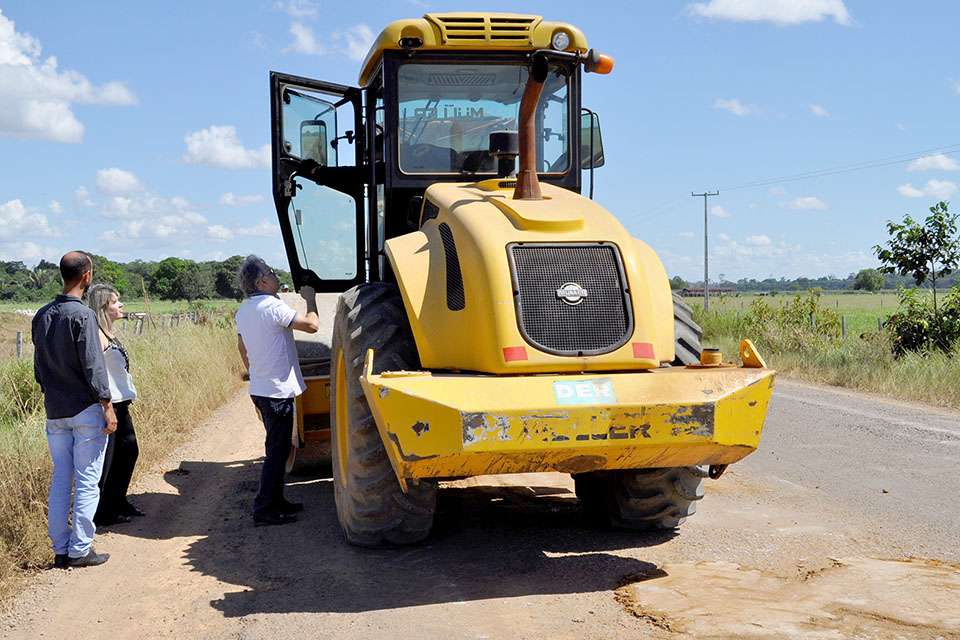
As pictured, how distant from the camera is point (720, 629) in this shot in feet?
13.1

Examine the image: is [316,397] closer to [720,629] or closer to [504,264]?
[504,264]

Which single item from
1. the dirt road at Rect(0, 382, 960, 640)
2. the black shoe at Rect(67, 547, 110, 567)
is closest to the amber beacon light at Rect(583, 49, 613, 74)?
the dirt road at Rect(0, 382, 960, 640)

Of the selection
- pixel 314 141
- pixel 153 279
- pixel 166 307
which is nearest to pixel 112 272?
pixel 166 307

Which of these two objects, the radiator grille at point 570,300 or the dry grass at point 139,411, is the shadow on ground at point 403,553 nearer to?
the dry grass at point 139,411

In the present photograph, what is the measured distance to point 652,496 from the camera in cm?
555

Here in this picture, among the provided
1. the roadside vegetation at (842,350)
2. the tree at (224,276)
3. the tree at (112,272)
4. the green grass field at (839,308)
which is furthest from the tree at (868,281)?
the roadside vegetation at (842,350)

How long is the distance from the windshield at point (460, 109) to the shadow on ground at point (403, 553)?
2531mm

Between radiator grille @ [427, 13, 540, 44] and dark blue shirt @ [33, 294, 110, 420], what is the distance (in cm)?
303

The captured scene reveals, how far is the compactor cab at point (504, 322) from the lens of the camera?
4.37 metres

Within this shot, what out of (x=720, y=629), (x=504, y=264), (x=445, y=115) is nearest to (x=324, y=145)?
(x=445, y=115)

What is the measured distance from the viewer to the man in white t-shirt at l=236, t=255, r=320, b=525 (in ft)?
20.4

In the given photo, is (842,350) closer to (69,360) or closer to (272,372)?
(272,372)

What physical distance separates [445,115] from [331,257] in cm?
244

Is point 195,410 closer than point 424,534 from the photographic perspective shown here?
No
